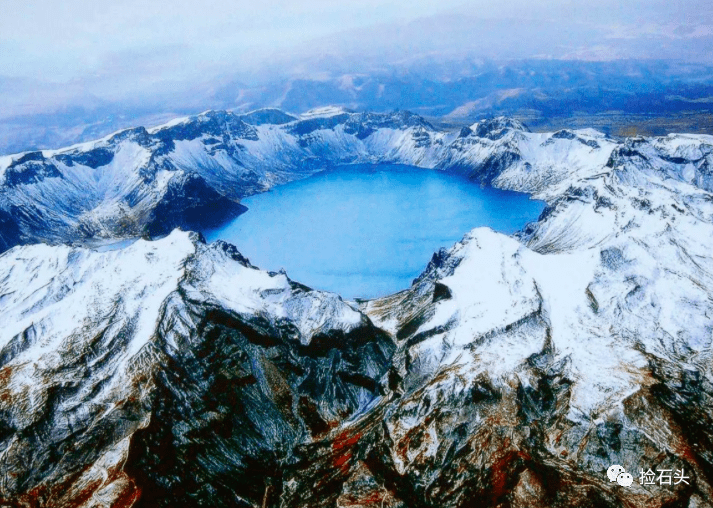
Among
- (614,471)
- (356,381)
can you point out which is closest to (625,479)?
(614,471)

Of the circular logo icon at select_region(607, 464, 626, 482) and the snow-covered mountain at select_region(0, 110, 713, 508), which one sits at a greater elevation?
the snow-covered mountain at select_region(0, 110, 713, 508)

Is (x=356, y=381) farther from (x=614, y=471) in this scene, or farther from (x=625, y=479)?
(x=625, y=479)

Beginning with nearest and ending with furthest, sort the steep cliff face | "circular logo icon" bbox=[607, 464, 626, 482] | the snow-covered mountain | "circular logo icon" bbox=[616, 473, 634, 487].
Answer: "circular logo icon" bbox=[616, 473, 634, 487]
"circular logo icon" bbox=[607, 464, 626, 482]
the snow-covered mountain
the steep cliff face

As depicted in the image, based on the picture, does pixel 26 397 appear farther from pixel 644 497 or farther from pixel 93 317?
pixel 644 497

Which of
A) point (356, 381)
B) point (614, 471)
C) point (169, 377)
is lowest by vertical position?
point (356, 381)

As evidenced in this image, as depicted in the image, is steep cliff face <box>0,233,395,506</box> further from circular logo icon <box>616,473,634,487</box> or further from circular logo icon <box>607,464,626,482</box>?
circular logo icon <box>616,473,634,487</box>

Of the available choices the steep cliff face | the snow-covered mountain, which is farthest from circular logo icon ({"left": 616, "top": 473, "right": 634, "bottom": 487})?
the steep cliff face

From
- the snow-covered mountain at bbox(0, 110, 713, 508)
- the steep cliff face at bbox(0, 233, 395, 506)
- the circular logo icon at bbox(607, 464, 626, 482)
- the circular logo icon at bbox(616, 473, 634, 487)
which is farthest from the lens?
the steep cliff face at bbox(0, 233, 395, 506)
